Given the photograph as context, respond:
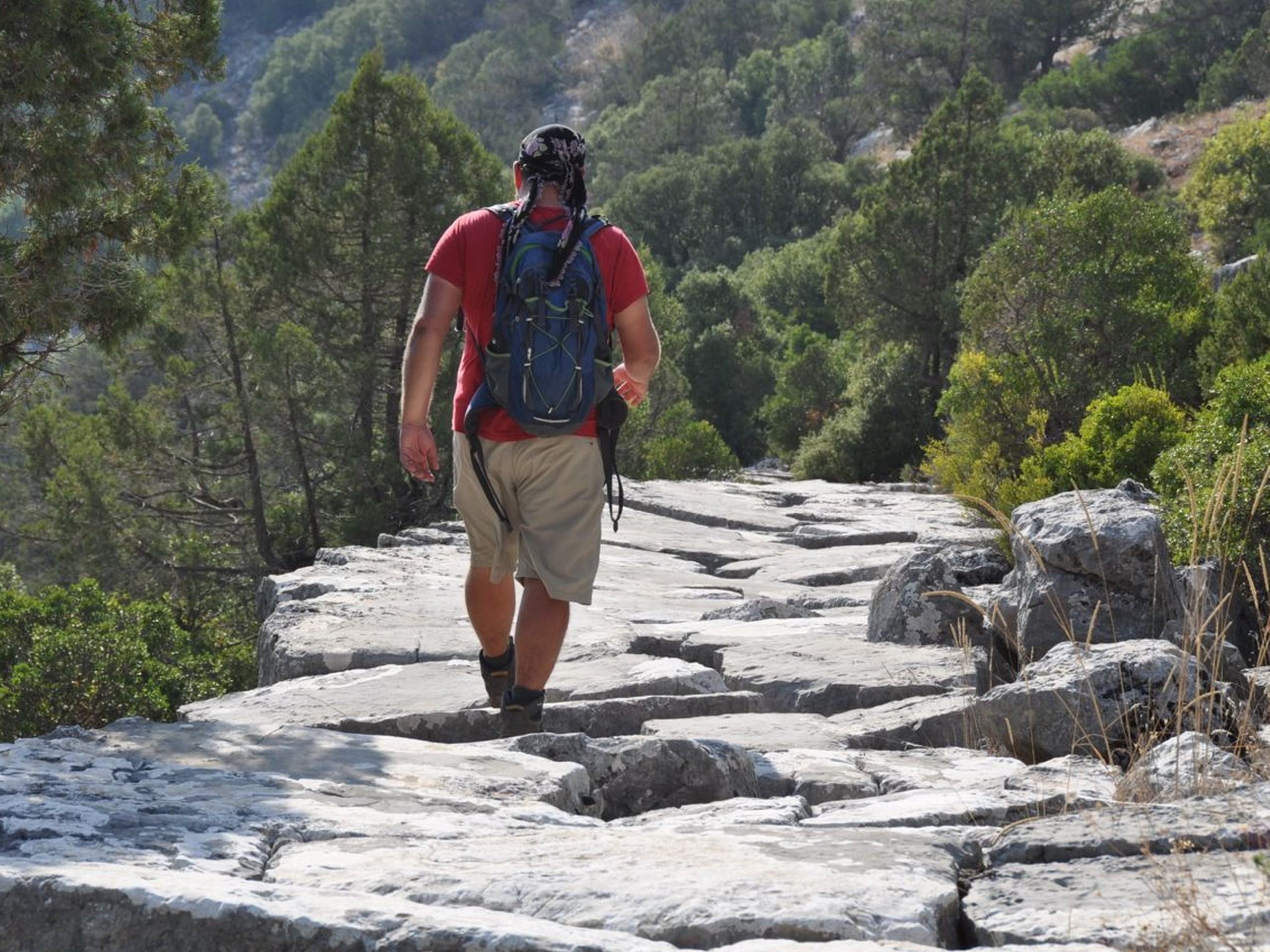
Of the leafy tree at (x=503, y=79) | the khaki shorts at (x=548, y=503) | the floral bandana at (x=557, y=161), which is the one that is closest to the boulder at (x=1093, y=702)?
the khaki shorts at (x=548, y=503)

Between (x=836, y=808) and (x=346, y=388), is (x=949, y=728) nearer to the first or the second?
(x=836, y=808)

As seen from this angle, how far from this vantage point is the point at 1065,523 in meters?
5.19

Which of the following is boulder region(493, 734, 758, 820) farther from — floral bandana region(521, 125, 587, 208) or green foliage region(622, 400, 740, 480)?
green foliage region(622, 400, 740, 480)

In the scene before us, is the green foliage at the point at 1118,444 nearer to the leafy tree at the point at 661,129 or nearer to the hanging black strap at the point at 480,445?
the hanging black strap at the point at 480,445

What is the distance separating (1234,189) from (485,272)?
28.1m

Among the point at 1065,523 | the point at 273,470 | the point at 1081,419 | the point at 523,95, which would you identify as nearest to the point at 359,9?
the point at 523,95

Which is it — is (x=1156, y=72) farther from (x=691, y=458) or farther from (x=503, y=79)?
(x=503, y=79)

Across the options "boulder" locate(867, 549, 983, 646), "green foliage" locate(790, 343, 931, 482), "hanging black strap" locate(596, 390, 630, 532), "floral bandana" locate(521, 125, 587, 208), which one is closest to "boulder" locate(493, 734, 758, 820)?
"hanging black strap" locate(596, 390, 630, 532)

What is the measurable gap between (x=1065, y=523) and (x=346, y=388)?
43.4 ft

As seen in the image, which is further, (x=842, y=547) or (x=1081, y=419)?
Answer: (x=1081, y=419)

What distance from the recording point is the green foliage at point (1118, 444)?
8898mm

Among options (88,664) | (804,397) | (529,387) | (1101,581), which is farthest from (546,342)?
(804,397)

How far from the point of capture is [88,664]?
949 centimetres

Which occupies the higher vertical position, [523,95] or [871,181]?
[523,95]
